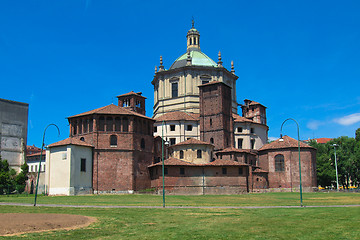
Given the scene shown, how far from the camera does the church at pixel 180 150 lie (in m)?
62.9

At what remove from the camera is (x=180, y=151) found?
68.6 metres

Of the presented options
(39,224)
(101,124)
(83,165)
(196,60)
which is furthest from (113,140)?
(39,224)

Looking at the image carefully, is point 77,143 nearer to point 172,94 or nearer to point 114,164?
point 114,164

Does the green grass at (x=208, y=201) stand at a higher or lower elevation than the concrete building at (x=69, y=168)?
lower

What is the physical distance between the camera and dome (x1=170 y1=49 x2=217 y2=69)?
86.3 m

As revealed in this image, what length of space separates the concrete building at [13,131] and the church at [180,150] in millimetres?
21208

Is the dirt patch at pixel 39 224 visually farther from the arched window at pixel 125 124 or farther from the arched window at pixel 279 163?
the arched window at pixel 279 163

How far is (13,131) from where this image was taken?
83.8 meters

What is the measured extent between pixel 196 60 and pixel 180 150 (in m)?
26.1

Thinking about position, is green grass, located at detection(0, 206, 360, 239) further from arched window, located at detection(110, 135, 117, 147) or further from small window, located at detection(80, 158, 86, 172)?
arched window, located at detection(110, 135, 117, 147)

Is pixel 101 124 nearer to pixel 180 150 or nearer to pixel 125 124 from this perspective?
pixel 125 124

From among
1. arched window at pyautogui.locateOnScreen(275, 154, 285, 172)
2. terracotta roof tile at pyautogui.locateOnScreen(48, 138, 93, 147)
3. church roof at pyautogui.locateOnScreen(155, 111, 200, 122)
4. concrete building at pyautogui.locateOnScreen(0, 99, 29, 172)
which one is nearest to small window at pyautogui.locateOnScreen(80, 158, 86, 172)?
terracotta roof tile at pyautogui.locateOnScreen(48, 138, 93, 147)

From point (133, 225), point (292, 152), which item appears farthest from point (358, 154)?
point (133, 225)

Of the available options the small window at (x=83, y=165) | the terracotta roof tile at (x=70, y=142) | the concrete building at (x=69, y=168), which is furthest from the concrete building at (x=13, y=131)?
the small window at (x=83, y=165)
